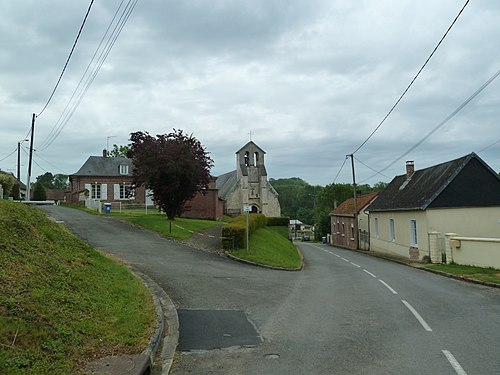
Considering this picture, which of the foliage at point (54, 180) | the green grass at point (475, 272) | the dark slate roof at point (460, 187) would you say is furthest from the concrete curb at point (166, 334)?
the foliage at point (54, 180)

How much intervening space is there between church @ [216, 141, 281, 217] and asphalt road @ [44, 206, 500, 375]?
159 ft

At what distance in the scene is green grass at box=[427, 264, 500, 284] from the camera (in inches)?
662

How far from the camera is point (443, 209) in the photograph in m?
27.9

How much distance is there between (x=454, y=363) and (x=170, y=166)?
22.8m

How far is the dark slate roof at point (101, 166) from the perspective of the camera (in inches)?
2289

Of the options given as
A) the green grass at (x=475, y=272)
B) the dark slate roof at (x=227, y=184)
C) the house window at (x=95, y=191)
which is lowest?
the green grass at (x=475, y=272)

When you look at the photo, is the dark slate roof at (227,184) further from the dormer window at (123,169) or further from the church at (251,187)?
the dormer window at (123,169)

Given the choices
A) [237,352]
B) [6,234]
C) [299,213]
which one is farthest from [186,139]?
[299,213]

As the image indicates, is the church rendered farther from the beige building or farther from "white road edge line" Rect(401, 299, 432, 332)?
"white road edge line" Rect(401, 299, 432, 332)

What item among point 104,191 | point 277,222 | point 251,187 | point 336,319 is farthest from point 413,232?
point 104,191

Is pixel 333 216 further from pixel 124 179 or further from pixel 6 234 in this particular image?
pixel 6 234

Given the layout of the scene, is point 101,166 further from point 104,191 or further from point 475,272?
point 475,272

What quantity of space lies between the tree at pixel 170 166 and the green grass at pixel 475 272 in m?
14.8

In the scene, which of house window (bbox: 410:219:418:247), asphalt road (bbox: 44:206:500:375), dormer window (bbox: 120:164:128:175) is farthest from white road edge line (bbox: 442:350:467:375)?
dormer window (bbox: 120:164:128:175)
